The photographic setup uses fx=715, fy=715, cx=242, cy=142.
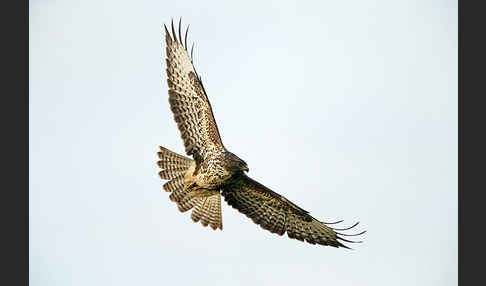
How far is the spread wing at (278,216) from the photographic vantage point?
1152 centimetres

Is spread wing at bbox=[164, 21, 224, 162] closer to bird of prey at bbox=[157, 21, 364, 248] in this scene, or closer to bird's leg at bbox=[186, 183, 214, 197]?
bird of prey at bbox=[157, 21, 364, 248]

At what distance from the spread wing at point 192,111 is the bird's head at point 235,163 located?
1.21 ft

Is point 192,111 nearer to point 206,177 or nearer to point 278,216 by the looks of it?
point 206,177

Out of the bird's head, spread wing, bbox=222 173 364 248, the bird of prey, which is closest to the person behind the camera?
the bird's head

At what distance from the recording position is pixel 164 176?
11555mm

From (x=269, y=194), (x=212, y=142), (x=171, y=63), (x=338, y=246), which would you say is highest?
(x=171, y=63)

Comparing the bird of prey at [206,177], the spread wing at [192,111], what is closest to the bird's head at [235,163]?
the bird of prey at [206,177]

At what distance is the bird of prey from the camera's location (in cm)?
1106

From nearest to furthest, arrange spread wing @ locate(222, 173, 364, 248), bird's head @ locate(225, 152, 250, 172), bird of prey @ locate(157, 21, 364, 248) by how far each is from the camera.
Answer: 1. bird's head @ locate(225, 152, 250, 172)
2. bird of prey @ locate(157, 21, 364, 248)
3. spread wing @ locate(222, 173, 364, 248)

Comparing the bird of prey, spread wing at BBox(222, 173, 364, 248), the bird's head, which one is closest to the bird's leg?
the bird of prey

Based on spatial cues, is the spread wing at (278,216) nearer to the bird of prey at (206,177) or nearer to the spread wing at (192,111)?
the bird of prey at (206,177)

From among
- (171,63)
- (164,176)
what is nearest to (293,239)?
(164,176)

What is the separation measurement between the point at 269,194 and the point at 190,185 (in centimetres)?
127

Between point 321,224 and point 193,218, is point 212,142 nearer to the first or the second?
point 193,218
